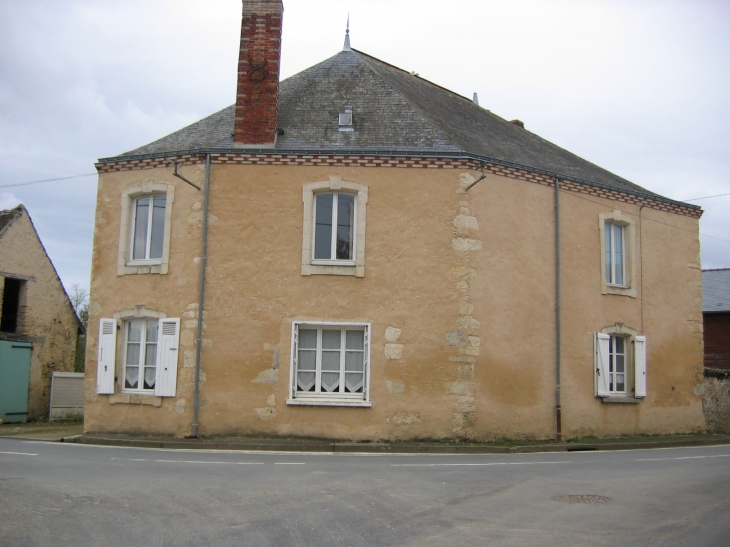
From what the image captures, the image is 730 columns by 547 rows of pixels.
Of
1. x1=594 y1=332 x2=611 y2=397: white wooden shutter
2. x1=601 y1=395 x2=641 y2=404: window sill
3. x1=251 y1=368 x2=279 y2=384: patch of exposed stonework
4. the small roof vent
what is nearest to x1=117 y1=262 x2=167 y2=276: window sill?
x1=251 y1=368 x2=279 y2=384: patch of exposed stonework

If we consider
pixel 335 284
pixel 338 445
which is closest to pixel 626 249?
pixel 335 284

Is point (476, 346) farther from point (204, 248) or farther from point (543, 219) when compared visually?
point (204, 248)

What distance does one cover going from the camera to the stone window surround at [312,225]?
1501 cm

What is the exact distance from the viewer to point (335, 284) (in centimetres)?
1500

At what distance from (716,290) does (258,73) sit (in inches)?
963

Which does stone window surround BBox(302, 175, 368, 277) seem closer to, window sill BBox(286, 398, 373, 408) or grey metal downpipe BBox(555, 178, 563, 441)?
window sill BBox(286, 398, 373, 408)

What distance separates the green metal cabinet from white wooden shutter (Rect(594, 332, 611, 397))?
50.3 feet

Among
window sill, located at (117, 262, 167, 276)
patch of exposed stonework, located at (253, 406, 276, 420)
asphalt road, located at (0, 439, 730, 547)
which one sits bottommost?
asphalt road, located at (0, 439, 730, 547)

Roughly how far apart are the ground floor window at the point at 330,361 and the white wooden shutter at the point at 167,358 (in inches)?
90.3

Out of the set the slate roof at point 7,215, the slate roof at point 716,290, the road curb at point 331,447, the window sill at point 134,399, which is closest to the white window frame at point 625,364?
the road curb at point 331,447

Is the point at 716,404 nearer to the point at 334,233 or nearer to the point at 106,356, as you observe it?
the point at 334,233

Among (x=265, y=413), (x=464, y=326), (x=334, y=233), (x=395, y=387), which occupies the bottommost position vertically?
(x=265, y=413)

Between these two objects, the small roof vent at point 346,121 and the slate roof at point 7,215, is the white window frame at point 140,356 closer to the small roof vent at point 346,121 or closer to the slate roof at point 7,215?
the small roof vent at point 346,121

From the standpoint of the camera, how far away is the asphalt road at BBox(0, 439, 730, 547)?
658 centimetres
